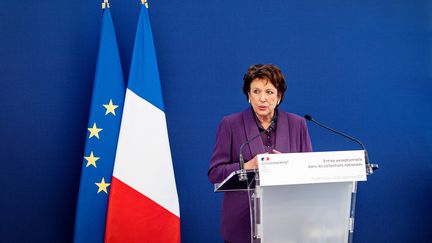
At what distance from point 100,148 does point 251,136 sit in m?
1.29

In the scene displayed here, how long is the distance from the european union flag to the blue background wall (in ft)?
0.94

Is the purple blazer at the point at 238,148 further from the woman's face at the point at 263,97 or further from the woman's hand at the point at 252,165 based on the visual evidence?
the woman's hand at the point at 252,165

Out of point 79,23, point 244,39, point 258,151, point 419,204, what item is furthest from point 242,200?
point 419,204

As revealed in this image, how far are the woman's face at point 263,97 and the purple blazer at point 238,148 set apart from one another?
5 cm

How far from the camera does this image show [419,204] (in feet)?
12.2

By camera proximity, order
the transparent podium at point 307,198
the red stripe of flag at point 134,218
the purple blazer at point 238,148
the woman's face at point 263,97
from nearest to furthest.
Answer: the transparent podium at point 307,198 → the purple blazer at point 238,148 → the woman's face at point 263,97 → the red stripe of flag at point 134,218

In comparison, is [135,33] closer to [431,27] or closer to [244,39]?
[244,39]

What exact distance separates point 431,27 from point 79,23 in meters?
2.87

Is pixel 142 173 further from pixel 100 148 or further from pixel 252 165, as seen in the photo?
pixel 252 165

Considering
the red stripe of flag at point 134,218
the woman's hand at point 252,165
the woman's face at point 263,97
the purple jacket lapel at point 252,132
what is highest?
the woman's face at point 263,97

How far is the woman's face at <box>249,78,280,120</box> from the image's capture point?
2.16m

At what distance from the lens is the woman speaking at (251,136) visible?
2039 millimetres

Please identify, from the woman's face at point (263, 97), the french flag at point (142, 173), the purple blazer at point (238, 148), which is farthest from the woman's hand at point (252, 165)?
the french flag at point (142, 173)

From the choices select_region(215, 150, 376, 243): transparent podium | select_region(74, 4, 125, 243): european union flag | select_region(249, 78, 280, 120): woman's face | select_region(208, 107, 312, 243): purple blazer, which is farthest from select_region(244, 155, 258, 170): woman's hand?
select_region(74, 4, 125, 243): european union flag
